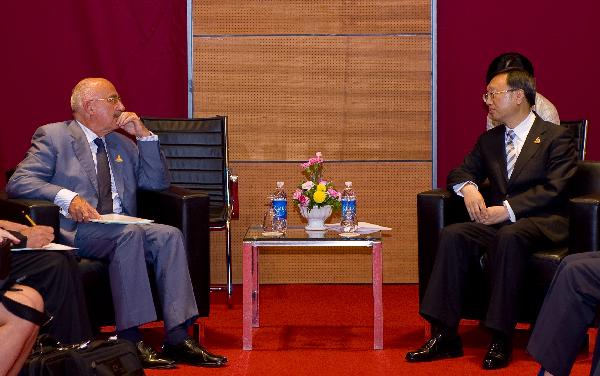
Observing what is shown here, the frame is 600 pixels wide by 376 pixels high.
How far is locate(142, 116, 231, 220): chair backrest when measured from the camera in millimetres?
6219

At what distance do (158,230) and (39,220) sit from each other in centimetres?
57

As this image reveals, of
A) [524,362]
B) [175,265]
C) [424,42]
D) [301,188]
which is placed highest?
[424,42]

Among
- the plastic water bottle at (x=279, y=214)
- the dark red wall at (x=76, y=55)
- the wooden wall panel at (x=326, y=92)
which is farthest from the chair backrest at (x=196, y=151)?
the plastic water bottle at (x=279, y=214)

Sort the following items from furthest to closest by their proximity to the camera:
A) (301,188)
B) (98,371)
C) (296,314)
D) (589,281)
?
(296,314) → (301,188) → (589,281) → (98,371)

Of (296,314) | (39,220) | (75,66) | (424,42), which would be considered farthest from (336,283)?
(39,220)

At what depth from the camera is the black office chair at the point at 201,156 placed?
6.20 metres

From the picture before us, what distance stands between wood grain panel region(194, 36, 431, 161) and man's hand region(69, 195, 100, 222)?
Result: 2133mm

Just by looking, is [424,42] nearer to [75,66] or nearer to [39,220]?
[75,66]

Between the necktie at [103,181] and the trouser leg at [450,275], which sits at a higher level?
the necktie at [103,181]

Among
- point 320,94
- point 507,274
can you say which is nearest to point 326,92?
point 320,94

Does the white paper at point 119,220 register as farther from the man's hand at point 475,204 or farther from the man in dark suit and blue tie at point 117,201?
the man's hand at point 475,204

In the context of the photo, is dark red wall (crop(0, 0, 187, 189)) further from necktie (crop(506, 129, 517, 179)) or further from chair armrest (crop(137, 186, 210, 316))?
necktie (crop(506, 129, 517, 179))

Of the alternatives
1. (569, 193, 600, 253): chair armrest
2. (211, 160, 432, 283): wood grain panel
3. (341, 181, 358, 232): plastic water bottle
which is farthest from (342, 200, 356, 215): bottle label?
(211, 160, 432, 283): wood grain panel

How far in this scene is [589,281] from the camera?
145 inches
